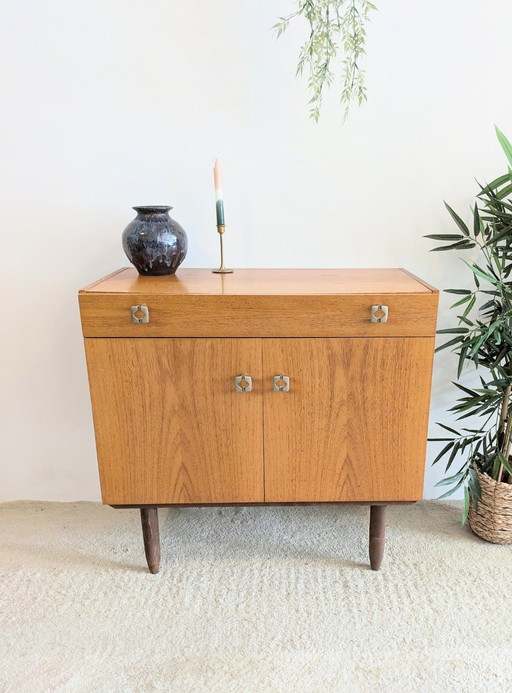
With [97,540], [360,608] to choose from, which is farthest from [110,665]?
[360,608]

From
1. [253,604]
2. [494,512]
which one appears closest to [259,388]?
[253,604]

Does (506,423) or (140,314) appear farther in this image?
(506,423)

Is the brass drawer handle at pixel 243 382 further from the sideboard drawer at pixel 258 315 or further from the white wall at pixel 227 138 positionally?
the white wall at pixel 227 138

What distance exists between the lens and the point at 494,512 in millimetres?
1511

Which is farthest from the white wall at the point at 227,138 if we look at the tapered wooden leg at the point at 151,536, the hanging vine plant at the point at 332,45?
the tapered wooden leg at the point at 151,536

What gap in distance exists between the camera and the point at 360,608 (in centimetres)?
131

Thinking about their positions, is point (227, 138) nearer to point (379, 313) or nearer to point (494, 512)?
point (379, 313)

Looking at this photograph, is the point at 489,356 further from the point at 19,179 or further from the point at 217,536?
the point at 19,179

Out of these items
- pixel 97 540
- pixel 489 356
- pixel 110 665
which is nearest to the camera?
pixel 110 665

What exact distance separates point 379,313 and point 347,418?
0.28 m

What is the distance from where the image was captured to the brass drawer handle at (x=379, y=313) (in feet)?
3.78

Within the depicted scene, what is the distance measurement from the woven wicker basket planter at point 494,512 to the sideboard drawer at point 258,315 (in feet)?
2.11

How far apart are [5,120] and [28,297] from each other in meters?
0.53

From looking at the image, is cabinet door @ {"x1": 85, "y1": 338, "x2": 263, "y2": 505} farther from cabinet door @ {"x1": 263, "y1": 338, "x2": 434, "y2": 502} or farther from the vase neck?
Answer: the vase neck
